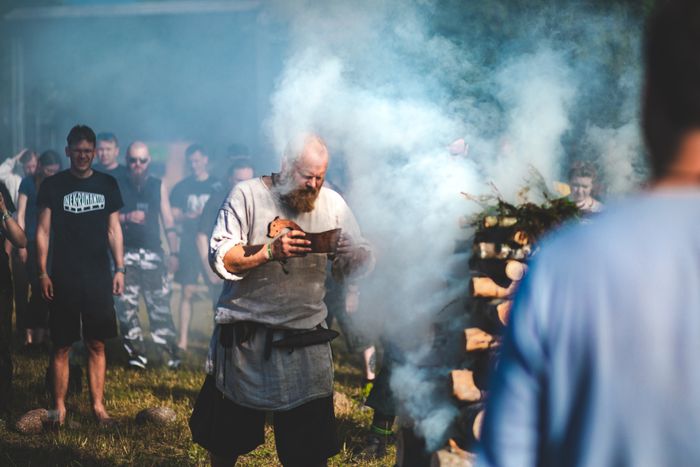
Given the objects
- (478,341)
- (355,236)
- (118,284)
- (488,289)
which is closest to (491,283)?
(488,289)

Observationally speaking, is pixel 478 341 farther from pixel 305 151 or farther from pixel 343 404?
pixel 343 404

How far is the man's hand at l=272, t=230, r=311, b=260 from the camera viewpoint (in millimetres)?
3463

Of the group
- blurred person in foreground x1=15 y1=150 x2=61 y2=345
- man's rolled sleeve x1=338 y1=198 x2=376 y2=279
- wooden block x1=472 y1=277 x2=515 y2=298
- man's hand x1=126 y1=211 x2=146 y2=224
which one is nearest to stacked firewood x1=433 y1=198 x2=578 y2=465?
wooden block x1=472 y1=277 x2=515 y2=298

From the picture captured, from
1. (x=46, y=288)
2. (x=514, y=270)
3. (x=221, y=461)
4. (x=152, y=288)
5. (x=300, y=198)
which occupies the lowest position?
(x=221, y=461)

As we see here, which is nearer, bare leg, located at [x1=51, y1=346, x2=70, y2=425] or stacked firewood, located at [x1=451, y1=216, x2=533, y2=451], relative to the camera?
stacked firewood, located at [x1=451, y1=216, x2=533, y2=451]

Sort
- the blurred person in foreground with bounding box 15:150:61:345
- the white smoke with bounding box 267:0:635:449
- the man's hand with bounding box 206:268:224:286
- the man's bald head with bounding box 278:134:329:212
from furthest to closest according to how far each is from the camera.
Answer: the man's hand with bounding box 206:268:224:286
the blurred person in foreground with bounding box 15:150:61:345
the white smoke with bounding box 267:0:635:449
the man's bald head with bounding box 278:134:329:212

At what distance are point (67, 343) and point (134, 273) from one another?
2.18 metres

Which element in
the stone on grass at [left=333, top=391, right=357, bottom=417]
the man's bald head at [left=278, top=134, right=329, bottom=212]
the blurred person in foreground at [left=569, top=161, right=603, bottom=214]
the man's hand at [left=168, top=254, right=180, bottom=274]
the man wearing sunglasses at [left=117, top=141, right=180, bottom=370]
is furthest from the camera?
the man's hand at [left=168, top=254, right=180, bottom=274]

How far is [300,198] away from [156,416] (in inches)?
102

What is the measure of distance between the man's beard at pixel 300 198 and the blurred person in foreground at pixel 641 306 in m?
2.44

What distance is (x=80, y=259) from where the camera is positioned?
5.64m

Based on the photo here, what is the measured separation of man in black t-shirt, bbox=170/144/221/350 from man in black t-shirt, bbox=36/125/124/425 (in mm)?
2633

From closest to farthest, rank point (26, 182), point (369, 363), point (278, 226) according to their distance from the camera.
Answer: point (278, 226) < point (369, 363) < point (26, 182)

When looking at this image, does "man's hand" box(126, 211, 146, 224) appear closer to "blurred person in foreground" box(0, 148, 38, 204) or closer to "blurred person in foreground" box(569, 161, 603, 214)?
"blurred person in foreground" box(0, 148, 38, 204)
